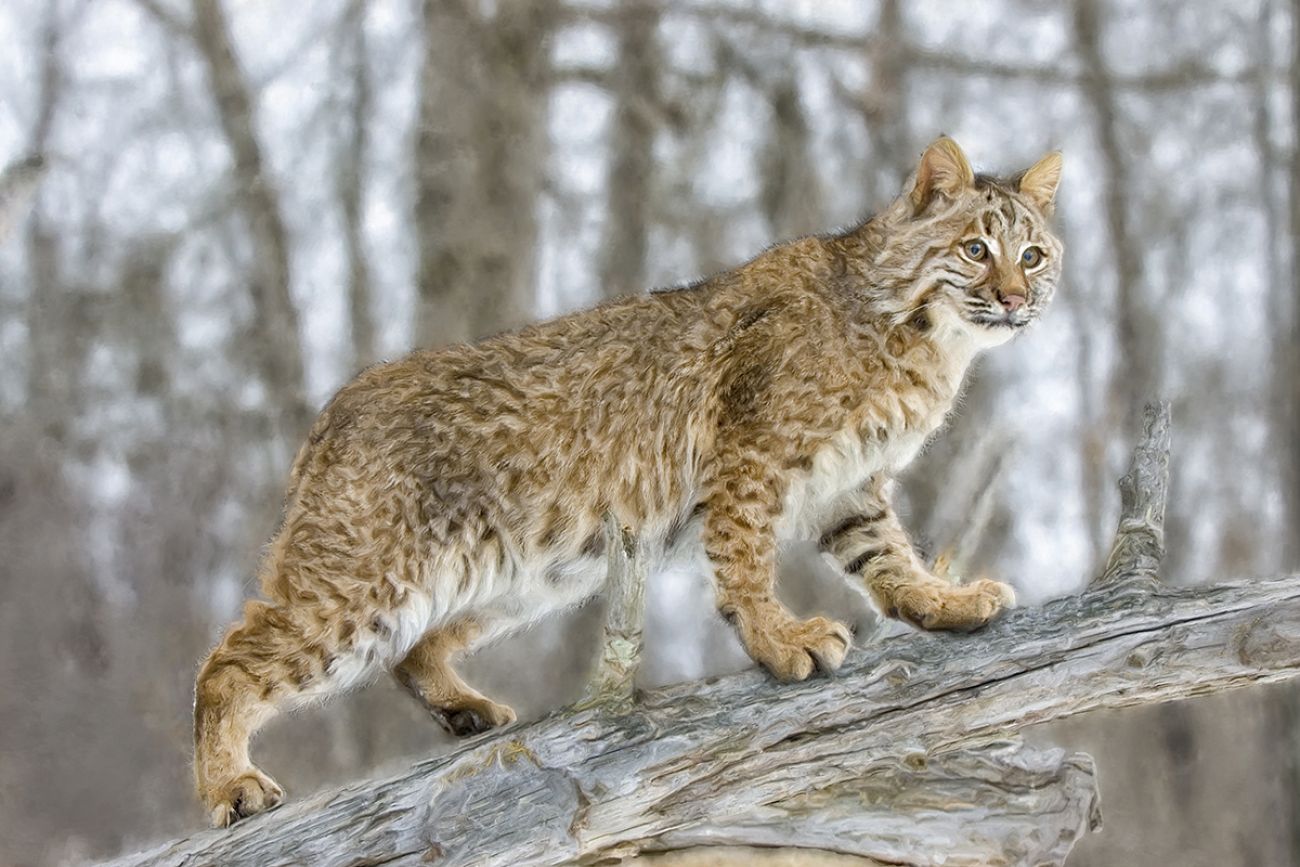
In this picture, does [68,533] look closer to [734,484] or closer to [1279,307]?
[734,484]

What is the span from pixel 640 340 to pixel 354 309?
13.0 ft

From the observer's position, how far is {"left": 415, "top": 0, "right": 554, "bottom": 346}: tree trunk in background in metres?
7.76

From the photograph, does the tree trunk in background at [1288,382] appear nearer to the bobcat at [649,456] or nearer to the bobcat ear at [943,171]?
the bobcat at [649,456]

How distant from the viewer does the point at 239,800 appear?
3.80m

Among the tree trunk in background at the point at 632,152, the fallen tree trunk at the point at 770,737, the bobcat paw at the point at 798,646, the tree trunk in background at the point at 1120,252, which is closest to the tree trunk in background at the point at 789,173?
the tree trunk in background at the point at 632,152

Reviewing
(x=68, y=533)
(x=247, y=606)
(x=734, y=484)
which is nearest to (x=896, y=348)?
(x=734, y=484)

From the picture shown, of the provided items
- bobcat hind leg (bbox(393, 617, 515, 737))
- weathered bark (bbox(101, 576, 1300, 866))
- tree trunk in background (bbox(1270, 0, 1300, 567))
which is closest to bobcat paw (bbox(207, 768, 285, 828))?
weathered bark (bbox(101, 576, 1300, 866))

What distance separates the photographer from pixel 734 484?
3912 millimetres

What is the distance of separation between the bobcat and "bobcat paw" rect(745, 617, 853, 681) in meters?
0.01

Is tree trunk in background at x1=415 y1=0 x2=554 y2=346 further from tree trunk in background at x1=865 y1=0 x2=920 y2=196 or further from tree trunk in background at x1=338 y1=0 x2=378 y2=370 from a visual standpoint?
tree trunk in background at x1=865 y1=0 x2=920 y2=196

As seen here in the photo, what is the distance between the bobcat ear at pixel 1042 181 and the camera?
4219 mm

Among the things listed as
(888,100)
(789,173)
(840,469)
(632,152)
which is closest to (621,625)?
(840,469)

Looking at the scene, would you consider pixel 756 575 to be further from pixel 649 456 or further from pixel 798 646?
pixel 649 456

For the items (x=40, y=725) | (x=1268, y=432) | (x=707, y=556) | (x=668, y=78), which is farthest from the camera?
(x=668, y=78)
